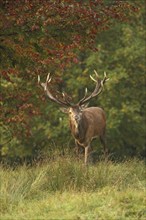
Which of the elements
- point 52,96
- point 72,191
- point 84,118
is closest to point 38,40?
point 52,96

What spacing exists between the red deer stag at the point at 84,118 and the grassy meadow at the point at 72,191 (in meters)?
2.18

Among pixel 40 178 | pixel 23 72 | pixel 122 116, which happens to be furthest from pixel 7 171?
pixel 122 116

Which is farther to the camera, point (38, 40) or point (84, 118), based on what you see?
point (84, 118)

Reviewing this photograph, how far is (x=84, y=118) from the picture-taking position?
677 inches

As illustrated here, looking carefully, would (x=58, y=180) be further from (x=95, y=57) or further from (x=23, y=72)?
(x=95, y=57)

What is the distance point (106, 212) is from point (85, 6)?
5.84 meters

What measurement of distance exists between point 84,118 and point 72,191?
639cm

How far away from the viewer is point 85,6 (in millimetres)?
13648

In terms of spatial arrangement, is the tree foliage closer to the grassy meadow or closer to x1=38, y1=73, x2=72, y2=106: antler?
x1=38, y1=73, x2=72, y2=106: antler

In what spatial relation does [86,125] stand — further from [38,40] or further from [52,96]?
[38,40]

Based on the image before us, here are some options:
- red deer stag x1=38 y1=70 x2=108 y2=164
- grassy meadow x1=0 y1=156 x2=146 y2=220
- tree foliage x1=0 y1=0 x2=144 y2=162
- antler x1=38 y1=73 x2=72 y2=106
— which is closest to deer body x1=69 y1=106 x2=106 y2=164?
red deer stag x1=38 y1=70 x2=108 y2=164

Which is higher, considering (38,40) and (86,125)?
(38,40)

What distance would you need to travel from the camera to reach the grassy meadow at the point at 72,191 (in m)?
9.20

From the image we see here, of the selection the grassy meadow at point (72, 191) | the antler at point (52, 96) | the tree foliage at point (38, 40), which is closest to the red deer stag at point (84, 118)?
the antler at point (52, 96)
